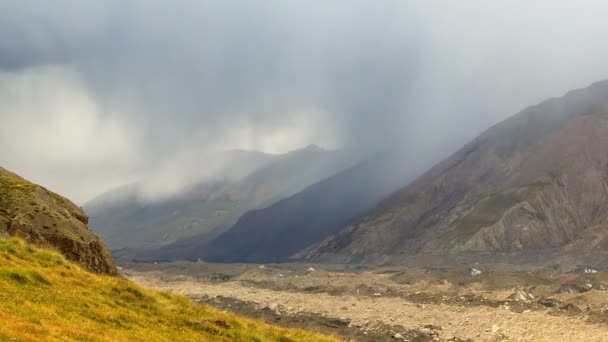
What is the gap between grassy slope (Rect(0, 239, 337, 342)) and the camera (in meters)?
16.7

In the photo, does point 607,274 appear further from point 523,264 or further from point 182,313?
point 182,313

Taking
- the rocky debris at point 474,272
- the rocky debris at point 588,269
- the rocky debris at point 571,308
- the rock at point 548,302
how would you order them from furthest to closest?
Answer: the rocky debris at point 588,269
the rocky debris at point 474,272
the rock at point 548,302
the rocky debris at point 571,308

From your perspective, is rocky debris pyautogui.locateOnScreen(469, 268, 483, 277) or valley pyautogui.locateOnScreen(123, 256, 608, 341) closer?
valley pyautogui.locateOnScreen(123, 256, 608, 341)

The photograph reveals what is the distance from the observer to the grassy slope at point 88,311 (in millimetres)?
16672

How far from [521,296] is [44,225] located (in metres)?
75.0

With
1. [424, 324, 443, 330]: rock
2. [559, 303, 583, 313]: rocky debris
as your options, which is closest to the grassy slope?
[424, 324, 443, 330]: rock

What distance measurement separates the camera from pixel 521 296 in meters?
84.1

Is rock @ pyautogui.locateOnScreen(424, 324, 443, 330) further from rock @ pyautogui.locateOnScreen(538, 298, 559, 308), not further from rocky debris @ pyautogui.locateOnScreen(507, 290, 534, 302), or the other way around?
rocky debris @ pyautogui.locateOnScreen(507, 290, 534, 302)

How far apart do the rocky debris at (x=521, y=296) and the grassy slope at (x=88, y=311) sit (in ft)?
209

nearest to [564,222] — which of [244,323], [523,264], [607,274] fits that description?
[523,264]

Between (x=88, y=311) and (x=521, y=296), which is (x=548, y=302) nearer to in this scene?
(x=521, y=296)

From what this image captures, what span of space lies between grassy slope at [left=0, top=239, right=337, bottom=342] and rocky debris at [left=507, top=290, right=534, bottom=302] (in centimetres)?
6366

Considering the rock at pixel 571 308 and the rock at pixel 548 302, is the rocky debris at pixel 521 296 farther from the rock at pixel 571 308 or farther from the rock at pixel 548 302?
the rock at pixel 571 308

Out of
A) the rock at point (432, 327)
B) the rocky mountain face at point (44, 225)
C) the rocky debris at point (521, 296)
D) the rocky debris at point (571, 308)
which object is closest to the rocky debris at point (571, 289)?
the rocky debris at point (521, 296)
